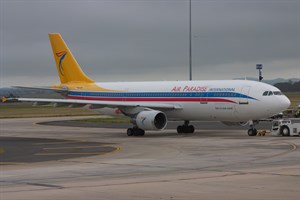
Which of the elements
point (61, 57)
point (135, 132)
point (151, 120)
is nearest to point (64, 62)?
point (61, 57)

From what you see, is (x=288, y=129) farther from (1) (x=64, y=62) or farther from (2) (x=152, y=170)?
(1) (x=64, y=62)

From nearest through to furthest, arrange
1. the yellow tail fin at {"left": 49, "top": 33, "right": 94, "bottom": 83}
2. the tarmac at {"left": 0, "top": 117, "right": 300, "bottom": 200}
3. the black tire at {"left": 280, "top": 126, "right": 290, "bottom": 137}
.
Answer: the tarmac at {"left": 0, "top": 117, "right": 300, "bottom": 200}
the black tire at {"left": 280, "top": 126, "right": 290, "bottom": 137}
the yellow tail fin at {"left": 49, "top": 33, "right": 94, "bottom": 83}

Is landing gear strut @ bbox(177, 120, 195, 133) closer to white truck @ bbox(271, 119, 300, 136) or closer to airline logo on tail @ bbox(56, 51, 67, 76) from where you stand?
white truck @ bbox(271, 119, 300, 136)

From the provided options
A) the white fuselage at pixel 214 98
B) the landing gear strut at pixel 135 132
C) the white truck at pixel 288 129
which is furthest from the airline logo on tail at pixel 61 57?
the white truck at pixel 288 129

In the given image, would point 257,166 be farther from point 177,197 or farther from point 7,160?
point 7,160

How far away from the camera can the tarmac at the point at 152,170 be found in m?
15.8

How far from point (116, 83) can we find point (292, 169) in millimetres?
29105

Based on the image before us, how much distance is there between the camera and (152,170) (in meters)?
21.3

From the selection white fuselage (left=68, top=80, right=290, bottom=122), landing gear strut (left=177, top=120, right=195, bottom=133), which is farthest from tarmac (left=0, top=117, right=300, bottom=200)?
landing gear strut (left=177, top=120, right=195, bottom=133)

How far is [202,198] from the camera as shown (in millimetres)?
14852

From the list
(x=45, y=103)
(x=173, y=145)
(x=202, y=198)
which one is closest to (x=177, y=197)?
(x=202, y=198)

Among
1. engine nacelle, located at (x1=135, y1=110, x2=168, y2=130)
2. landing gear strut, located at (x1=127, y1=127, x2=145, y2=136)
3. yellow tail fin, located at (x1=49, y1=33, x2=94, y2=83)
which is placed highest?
yellow tail fin, located at (x1=49, y1=33, x2=94, y2=83)

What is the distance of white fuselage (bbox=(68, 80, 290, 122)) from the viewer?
39.8m

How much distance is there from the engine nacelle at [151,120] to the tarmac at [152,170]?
633 centimetres
